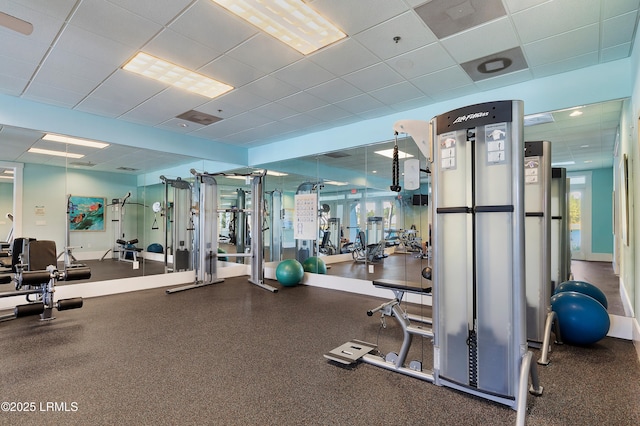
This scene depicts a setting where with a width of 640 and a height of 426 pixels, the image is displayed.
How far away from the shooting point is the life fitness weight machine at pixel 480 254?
76.0 inches

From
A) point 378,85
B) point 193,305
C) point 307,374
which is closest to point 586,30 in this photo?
point 378,85

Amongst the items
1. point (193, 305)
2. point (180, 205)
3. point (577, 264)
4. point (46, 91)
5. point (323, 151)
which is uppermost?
point (46, 91)

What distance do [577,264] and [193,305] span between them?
15.2 ft

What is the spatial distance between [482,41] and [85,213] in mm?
6063

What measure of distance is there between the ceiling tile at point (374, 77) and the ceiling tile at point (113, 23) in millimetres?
1903

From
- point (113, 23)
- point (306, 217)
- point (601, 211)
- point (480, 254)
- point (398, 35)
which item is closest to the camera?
point (480, 254)

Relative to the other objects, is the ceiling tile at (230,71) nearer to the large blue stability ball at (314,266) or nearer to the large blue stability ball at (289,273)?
the large blue stability ball at (289,273)

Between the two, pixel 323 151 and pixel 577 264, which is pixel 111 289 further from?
pixel 577 264

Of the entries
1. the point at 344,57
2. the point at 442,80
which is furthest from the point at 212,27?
the point at 442,80

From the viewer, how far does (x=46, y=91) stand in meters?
3.87

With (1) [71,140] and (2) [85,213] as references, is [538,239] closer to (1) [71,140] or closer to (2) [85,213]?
(1) [71,140]

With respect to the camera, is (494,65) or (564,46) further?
(494,65)

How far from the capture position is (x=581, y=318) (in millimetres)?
2828

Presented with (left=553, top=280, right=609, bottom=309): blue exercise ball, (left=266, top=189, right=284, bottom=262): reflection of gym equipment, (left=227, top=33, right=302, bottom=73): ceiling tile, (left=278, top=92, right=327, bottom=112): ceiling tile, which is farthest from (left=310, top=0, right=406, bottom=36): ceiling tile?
(left=266, top=189, right=284, bottom=262): reflection of gym equipment
